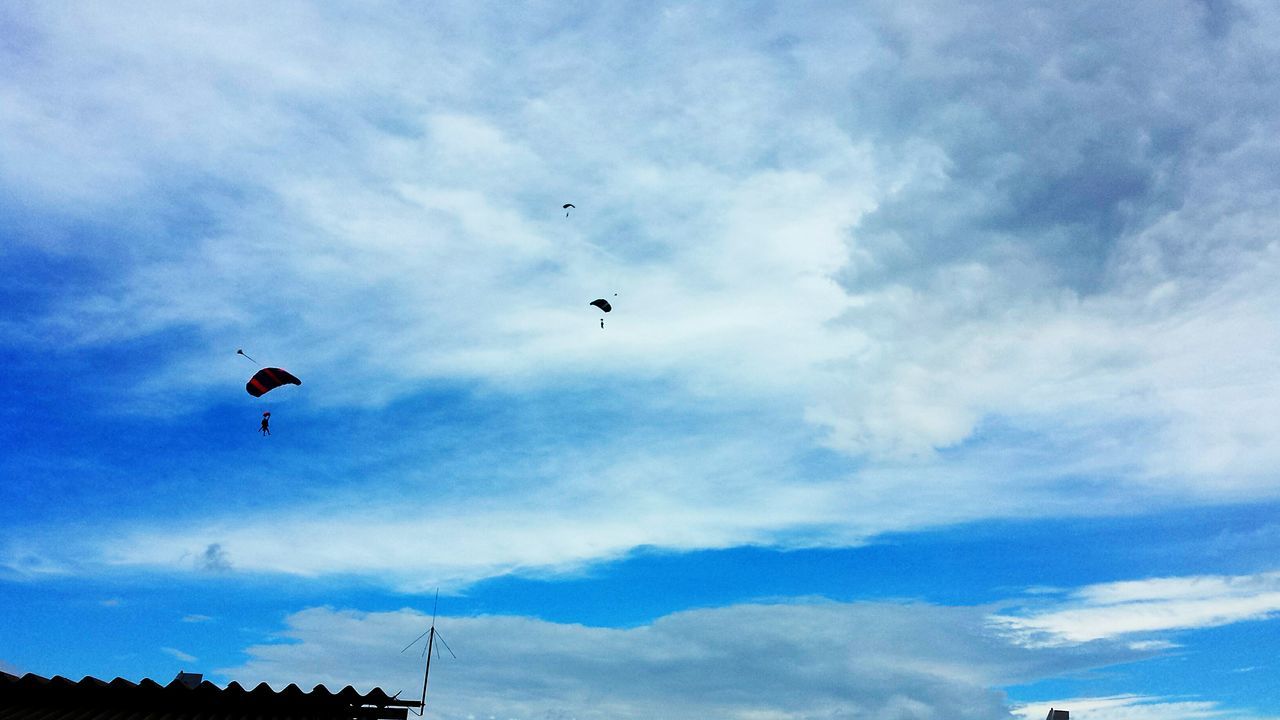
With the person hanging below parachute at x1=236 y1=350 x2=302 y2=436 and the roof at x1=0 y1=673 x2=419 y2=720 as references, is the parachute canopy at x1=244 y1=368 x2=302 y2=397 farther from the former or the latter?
the roof at x1=0 y1=673 x2=419 y2=720

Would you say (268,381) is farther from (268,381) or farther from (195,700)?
(195,700)

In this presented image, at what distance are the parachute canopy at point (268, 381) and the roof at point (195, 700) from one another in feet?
76.8

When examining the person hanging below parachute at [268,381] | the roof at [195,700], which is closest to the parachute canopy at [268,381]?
the person hanging below parachute at [268,381]

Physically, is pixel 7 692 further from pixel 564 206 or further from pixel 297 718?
pixel 564 206

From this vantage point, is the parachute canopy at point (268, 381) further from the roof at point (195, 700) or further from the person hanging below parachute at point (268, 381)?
the roof at point (195, 700)

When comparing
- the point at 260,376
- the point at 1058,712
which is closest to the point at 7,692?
the point at 260,376

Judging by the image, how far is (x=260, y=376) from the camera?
50656 millimetres

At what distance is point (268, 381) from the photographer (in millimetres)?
50500

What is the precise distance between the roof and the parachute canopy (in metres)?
23.4

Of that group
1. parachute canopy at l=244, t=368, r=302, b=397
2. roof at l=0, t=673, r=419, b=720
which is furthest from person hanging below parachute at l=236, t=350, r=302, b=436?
roof at l=0, t=673, r=419, b=720

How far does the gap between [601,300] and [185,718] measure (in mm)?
33199

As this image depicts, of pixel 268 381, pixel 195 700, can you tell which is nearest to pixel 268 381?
pixel 268 381

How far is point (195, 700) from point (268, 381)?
2534 centimetres

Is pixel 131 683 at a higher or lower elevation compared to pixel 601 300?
lower
